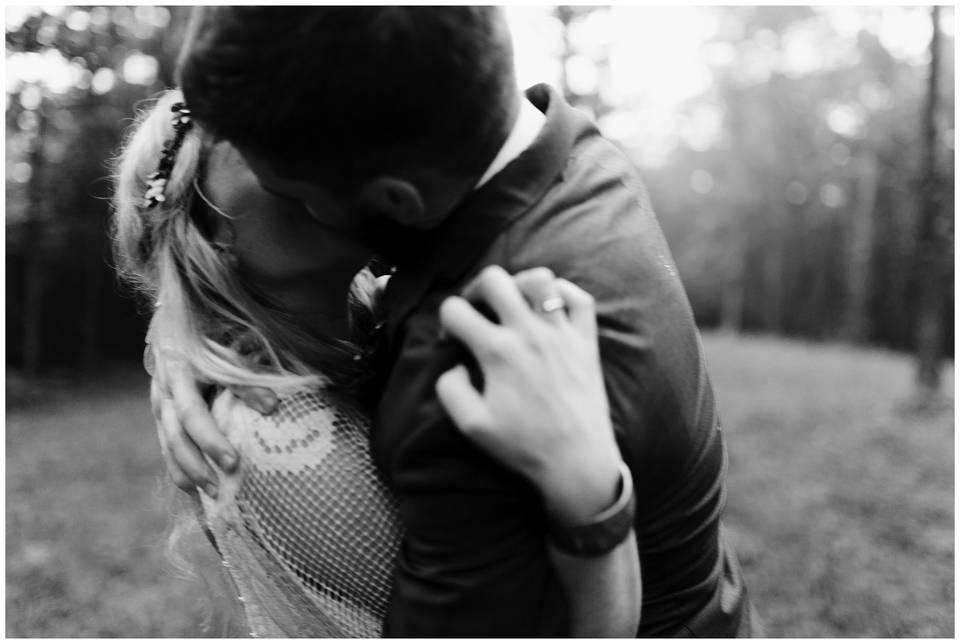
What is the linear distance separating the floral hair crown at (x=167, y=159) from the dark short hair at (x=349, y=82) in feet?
1.69

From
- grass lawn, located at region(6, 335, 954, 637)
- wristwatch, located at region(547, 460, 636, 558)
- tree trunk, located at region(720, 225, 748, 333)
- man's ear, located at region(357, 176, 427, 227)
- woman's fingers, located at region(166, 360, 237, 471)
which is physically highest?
man's ear, located at region(357, 176, 427, 227)

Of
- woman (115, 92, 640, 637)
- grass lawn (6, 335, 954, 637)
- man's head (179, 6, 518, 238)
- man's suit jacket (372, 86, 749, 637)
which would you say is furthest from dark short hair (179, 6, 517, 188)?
grass lawn (6, 335, 954, 637)

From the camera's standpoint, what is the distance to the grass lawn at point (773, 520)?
4.98 meters

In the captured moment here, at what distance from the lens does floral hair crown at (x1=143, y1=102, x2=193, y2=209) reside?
1513 millimetres

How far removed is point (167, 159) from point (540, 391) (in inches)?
36.3

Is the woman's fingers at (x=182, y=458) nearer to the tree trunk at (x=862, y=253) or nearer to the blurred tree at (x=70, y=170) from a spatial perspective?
the blurred tree at (x=70, y=170)

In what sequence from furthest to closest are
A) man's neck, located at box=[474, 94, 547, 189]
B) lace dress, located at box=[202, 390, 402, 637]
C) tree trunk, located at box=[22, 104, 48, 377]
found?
tree trunk, located at box=[22, 104, 48, 377], lace dress, located at box=[202, 390, 402, 637], man's neck, located at box=[474, 94, 547, 189]

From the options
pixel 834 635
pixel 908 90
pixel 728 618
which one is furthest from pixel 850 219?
pixel 728 618

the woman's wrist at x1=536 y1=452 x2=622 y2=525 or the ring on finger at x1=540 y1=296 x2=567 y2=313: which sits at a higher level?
the ring on finger at x1=540 y1=296 x2=567 y2=313

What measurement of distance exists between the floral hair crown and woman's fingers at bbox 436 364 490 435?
0.78m

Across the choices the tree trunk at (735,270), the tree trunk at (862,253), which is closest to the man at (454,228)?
the tree trunk at (862,253)

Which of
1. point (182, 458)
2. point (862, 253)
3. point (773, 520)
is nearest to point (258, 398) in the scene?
point (182, 458)

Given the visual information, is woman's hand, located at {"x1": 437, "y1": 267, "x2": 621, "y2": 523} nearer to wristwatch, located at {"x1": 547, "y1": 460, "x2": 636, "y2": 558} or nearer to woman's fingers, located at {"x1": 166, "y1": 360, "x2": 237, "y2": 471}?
wristwatch, located at {"x1": 547, "y1": 460, "x2": 636, "y2": 558}

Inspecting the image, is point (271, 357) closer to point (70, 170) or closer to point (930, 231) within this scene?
point (930, 231)
